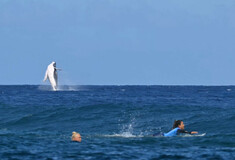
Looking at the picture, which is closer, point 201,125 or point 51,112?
point 201,125

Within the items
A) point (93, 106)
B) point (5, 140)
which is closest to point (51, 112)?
point (93, 106)

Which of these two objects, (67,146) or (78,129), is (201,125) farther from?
(67,146)

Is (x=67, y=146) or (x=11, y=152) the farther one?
(x=67, y=146)

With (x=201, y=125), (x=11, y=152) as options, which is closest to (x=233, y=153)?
(x=11, y=152)

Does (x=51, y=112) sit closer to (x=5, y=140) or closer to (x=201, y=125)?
(x=201, y=125)

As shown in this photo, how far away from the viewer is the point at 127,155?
55.3 ft

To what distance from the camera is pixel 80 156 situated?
54.1 ft

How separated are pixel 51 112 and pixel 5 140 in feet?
57.7

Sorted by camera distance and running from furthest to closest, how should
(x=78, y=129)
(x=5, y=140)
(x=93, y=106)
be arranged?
1. (x=93, y=106)
2. (x=78, y=129)
3. (x=5, y=140)

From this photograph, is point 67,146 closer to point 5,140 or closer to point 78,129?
point 5,140

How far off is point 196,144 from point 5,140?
791 cm

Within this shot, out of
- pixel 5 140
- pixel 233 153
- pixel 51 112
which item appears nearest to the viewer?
pixel 233 153

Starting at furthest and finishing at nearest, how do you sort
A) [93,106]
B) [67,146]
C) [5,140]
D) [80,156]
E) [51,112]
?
[93,106] < [51,112] < [5,140] < [67,146] < [80,156]

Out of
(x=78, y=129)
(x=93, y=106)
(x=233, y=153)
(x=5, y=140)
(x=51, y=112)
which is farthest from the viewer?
(x=93, y=106)
